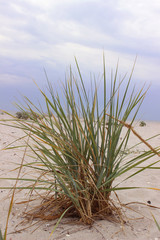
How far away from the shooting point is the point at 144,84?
1.98 meters

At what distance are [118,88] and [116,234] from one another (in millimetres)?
998

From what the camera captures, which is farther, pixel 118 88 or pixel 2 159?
pixel 2 159

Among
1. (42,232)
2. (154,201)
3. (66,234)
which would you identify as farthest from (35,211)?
(154,201)

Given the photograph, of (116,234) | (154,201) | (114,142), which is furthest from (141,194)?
(114,142)

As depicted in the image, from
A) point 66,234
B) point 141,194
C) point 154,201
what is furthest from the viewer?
point 141,194

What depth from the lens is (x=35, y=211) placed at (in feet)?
7.05

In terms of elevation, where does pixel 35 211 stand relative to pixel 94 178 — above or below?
below

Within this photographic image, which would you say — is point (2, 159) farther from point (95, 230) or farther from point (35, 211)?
point (95, 230)

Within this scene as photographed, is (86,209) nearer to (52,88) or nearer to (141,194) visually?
(52,88)

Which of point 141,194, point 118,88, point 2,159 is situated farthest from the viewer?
point 2,159

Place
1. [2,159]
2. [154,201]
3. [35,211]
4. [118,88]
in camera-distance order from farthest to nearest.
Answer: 1. [2,159]
2. [154,201]
3. [35,211]
4. [118,88]

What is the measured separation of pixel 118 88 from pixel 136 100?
0.15m

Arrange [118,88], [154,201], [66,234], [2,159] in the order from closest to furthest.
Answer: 1. [66,234]
2. [118,88]
3. [154,201]
4. [2,159]

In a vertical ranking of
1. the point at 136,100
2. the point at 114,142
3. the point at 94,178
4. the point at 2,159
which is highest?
the point at 136,100
